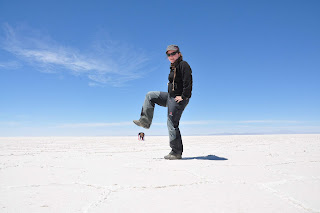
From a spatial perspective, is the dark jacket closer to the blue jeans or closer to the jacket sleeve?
the jacket sleeve

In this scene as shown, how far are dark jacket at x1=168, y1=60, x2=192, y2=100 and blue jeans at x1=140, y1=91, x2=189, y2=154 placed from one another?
13cm

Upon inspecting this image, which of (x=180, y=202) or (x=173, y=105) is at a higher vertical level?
(x=173, y=105)

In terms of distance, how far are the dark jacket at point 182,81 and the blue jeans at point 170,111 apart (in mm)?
130

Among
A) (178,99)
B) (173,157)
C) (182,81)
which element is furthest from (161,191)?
(182,81)

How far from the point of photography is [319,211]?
1115 mm

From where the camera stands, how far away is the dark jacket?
10.3 feet

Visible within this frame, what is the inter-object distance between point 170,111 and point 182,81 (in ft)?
1.56

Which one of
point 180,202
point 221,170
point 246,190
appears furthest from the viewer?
point 221,170

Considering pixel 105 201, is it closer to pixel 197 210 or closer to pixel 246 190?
pixel 197 210

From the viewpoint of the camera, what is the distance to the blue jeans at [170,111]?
3.29 metres

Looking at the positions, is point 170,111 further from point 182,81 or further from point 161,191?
point 161,191

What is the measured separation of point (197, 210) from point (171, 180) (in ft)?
2.09

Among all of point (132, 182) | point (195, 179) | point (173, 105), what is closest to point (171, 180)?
point (195, 179)

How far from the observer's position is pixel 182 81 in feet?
10.8
